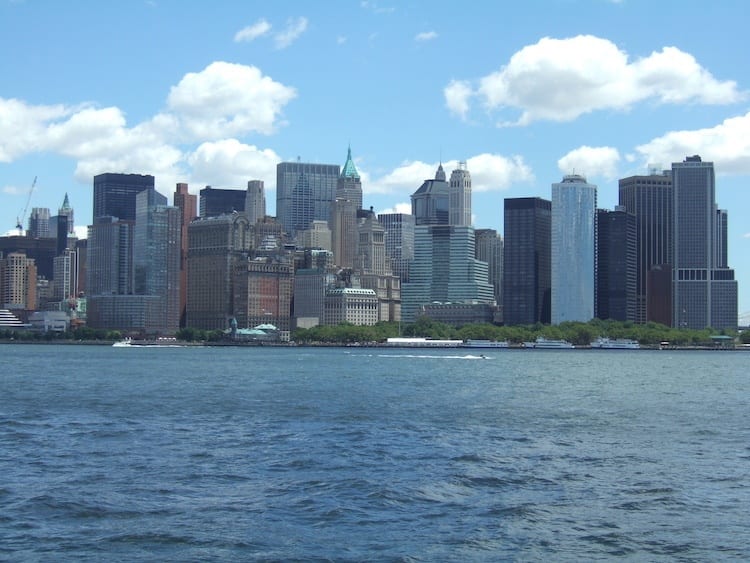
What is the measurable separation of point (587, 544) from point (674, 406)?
158ft

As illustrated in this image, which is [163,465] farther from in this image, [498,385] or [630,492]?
[498,385]

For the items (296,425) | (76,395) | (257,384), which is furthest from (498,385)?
(296,425)

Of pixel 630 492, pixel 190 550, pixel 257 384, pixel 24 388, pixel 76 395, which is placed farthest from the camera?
pixel 257 384

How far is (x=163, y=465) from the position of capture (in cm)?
4628

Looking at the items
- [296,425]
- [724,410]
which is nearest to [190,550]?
[296,425]

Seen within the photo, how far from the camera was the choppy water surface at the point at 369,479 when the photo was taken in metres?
34.0

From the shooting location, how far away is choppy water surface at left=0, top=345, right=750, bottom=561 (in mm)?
33969

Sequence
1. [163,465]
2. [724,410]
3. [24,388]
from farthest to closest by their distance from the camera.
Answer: [24,388] < [724,410] < [163,465]

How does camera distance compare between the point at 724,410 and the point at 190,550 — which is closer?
the point at 190,550

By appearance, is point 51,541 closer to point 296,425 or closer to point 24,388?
point 296,425

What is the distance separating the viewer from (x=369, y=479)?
4369cm

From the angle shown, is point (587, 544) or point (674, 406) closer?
point (587, 544)

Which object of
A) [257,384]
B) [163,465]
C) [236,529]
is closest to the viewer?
[236,529]

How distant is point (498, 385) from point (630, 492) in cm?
6224
